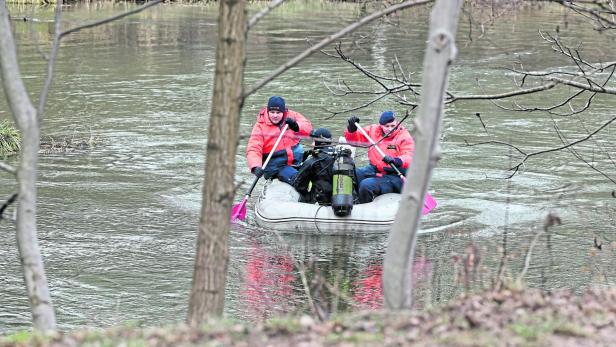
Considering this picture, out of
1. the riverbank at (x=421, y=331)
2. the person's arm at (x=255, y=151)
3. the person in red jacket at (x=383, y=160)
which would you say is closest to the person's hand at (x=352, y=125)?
the person in red jacket at (x=383, y=160)

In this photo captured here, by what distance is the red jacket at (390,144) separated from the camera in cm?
1132

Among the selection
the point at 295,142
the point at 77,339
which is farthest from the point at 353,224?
the point at 77,339

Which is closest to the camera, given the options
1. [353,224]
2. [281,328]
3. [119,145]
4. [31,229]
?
[281,328]

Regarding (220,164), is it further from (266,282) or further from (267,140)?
(267,140)

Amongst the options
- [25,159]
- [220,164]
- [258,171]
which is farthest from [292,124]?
[220,164]

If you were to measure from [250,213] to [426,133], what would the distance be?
7313mm

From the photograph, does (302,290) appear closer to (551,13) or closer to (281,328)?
(281,328)

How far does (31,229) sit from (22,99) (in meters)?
0.72

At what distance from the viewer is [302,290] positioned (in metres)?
9.20

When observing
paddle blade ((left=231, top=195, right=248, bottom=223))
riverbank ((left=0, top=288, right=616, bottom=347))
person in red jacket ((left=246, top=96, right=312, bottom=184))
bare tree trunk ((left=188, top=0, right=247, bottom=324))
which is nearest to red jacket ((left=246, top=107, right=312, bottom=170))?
person in red jacket ((left=246, top=96, right=312, bottom=184))

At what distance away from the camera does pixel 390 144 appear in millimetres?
11430

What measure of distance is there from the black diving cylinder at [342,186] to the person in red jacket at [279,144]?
0.87m

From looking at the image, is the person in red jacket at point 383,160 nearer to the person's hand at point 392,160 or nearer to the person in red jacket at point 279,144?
the person's hand at point 392,160

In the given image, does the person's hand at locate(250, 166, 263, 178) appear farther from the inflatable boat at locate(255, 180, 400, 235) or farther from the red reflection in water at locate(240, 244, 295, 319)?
the red reflection in water at locate(240, 244, 295, 319)
